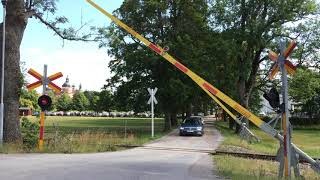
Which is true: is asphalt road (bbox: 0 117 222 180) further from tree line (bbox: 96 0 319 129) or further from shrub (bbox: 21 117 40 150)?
tree line (bbox: 96 0 319 129)

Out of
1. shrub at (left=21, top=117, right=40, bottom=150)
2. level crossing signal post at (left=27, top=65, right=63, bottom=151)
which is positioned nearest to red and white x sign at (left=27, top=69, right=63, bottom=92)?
level crossing signal post at (left=27, top=65, right=63, bottom=151)

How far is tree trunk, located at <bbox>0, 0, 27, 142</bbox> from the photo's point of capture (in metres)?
22.9

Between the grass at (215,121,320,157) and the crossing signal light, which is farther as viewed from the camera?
the grass at (215,121,320,157)

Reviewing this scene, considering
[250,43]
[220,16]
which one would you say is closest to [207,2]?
[220,16]

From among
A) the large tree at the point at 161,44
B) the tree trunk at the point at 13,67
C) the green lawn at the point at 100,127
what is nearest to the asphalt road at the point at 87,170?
the tree trunk at the point at 13,67

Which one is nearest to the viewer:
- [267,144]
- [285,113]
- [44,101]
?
[285,113]

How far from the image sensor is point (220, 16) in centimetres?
4678

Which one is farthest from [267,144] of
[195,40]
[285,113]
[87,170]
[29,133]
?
[87,170]

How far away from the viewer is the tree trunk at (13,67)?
22.9m

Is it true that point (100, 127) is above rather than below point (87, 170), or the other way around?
above

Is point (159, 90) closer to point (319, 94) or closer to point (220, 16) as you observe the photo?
point (220, 16)

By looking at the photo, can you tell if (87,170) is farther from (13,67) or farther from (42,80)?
(13,67)

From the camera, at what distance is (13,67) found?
23250mm

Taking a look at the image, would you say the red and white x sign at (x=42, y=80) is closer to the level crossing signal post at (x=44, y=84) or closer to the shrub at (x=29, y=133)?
the level crossing signal post at (x=44, y=84)
